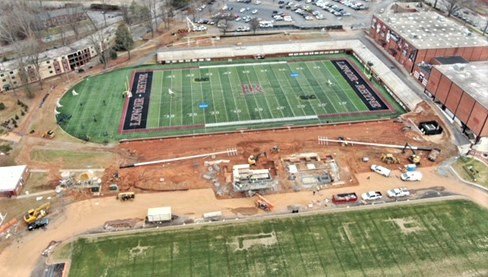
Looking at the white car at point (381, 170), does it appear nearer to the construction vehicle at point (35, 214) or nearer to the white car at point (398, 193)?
the white car at point (398, 193)

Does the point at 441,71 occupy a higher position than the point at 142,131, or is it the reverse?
the point at 441,71

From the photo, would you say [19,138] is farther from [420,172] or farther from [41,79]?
[420,172]

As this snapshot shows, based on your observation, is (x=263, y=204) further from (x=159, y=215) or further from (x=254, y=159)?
(x=159, y=215)

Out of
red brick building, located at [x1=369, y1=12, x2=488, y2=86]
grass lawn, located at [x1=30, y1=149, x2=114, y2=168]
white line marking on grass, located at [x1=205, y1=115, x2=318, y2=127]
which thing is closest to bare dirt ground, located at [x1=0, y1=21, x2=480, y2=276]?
grass lawn, located at [x1=30, y1=149, x2=114, y2=168]

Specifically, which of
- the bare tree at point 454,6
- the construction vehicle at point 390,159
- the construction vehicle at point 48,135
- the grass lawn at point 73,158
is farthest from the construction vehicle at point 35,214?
the bare tree at point 454,6

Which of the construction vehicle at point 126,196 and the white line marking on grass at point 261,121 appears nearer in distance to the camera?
the construction vehicle at point 126,196

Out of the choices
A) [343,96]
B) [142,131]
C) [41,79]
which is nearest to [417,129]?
[343,96]
